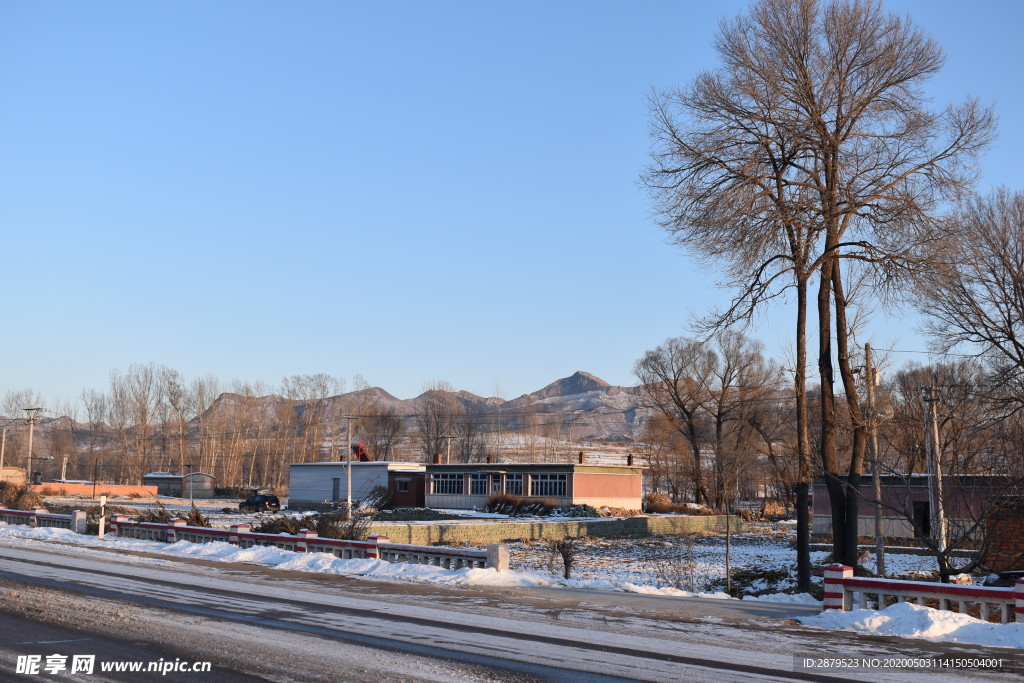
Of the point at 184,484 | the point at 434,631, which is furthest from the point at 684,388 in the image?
the point at 434,631

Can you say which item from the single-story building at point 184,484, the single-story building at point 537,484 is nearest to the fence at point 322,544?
the single-story building at point 537,484

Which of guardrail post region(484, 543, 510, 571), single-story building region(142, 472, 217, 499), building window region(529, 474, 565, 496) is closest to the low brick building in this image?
guardrail post region(484, 543, 510, 571)

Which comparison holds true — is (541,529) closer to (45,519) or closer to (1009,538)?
(45,519)

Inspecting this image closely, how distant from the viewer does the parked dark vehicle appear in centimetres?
6481

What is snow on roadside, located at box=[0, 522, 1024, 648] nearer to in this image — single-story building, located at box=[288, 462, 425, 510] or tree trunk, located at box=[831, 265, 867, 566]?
tree trunk, located at box=[831, 265, 867, 566]

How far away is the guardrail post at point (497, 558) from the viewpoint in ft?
65.0

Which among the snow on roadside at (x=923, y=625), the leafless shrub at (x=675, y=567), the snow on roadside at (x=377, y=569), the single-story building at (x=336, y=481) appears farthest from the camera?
the single-story building at (x=336, y=481)

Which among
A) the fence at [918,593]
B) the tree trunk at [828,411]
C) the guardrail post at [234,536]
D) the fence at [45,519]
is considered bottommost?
the fence at [45,519]

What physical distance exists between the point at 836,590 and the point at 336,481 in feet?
195

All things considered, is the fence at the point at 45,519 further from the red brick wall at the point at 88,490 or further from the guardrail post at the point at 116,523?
the red brick wall at the point at 88,490

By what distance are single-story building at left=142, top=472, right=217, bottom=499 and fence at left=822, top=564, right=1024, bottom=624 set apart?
3223 inches

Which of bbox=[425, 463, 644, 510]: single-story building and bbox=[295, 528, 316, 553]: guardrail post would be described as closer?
bbox=[295, 528, 316, 553]: guardrail post

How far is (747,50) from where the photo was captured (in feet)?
78.8

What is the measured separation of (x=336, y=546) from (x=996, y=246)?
30.1m
